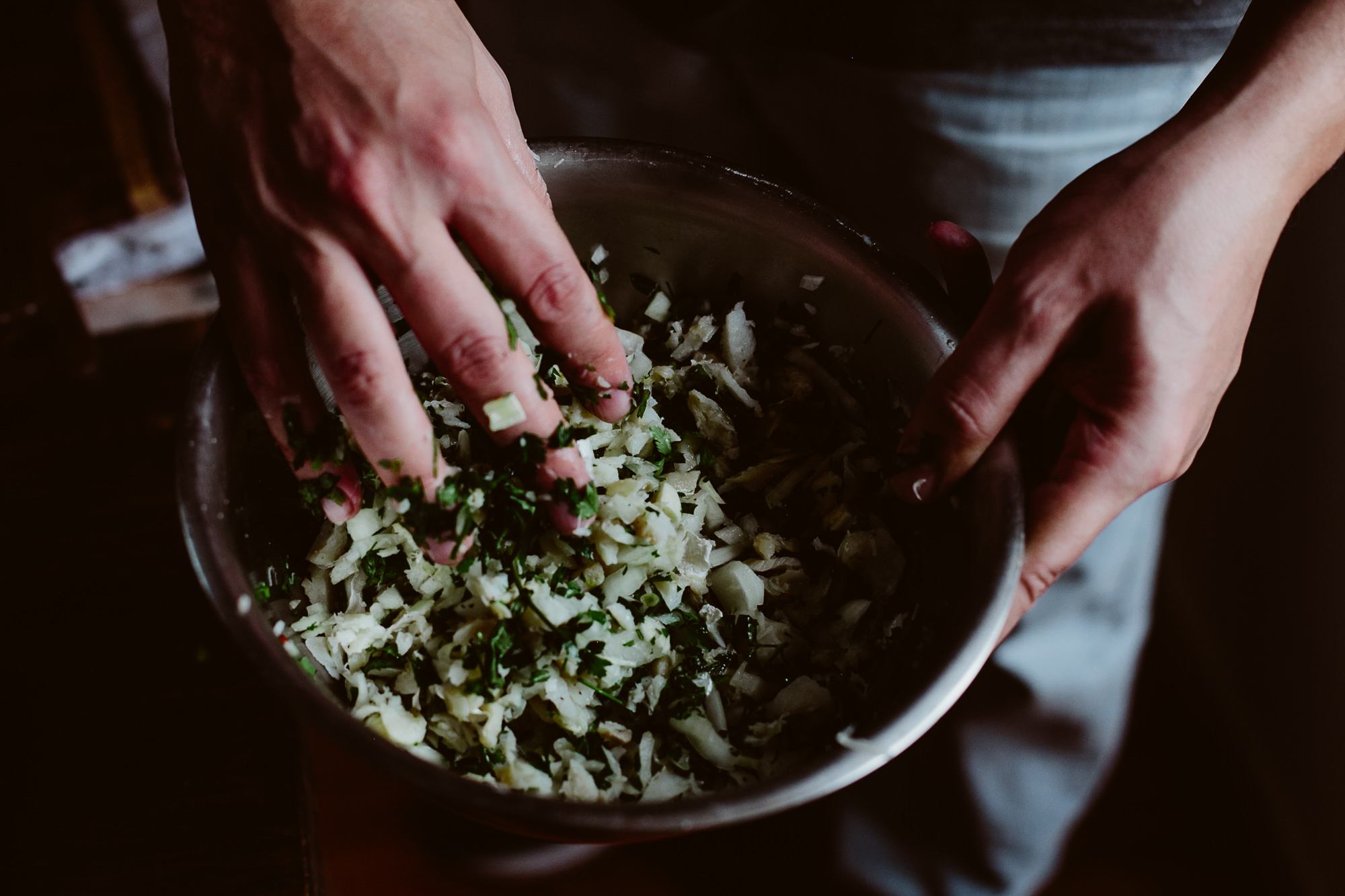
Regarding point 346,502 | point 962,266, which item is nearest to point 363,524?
point 346,502

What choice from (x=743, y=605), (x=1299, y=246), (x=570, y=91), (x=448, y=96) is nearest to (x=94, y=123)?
(x=570, y=91)

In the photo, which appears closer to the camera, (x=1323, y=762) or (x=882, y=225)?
(x=882, y=225)

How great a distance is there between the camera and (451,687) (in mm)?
646

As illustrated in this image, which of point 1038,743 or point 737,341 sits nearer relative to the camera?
point 737,341

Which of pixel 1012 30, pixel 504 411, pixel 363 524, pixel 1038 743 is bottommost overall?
pixel 1038 743

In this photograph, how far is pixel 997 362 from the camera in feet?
1.94

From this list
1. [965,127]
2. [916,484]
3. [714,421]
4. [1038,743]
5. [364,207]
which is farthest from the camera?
[1038,743]

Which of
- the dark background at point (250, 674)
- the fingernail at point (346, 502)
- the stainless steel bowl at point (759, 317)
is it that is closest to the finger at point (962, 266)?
the stainless steel bowl at point (759, 317)

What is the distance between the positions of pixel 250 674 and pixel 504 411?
1.43ft

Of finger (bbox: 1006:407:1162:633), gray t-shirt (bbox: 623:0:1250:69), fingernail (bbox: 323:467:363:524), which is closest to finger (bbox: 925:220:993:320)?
finger (bbox: 1006:407:1162:633)

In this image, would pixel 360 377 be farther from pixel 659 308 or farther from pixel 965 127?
pixel 965 127

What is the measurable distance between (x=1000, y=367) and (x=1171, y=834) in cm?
129

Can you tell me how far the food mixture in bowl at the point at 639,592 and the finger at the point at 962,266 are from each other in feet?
0.32

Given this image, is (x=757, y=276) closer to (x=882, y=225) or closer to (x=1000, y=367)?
(x=1000, y=367)
